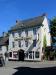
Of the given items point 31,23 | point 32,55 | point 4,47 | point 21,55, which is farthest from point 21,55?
point 31,23

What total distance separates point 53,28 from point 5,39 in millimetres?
20943

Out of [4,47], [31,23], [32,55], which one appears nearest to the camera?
[32,55]

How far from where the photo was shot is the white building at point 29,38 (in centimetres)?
5253

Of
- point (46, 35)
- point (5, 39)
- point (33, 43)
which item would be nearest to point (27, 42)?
point (33, 43)

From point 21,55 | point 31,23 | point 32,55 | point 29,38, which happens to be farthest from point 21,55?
point 31,23

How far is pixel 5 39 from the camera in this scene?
215 ft

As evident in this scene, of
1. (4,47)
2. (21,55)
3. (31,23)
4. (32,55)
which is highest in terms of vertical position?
(31,23)

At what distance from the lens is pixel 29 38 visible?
54125 mm

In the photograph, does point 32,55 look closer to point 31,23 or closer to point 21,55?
point 21,55

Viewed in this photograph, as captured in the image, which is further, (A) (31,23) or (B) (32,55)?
(A) (31,23)

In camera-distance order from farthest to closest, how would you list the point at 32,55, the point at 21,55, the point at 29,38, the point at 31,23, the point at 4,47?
the point at 4,47 → the point at 21,55 → the point at 31,23 → the point at 29,38 → the point at 32,55

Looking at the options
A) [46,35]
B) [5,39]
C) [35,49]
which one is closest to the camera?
[35,49]

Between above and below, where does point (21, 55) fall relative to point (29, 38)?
below

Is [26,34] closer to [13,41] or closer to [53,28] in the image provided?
[13,41]
